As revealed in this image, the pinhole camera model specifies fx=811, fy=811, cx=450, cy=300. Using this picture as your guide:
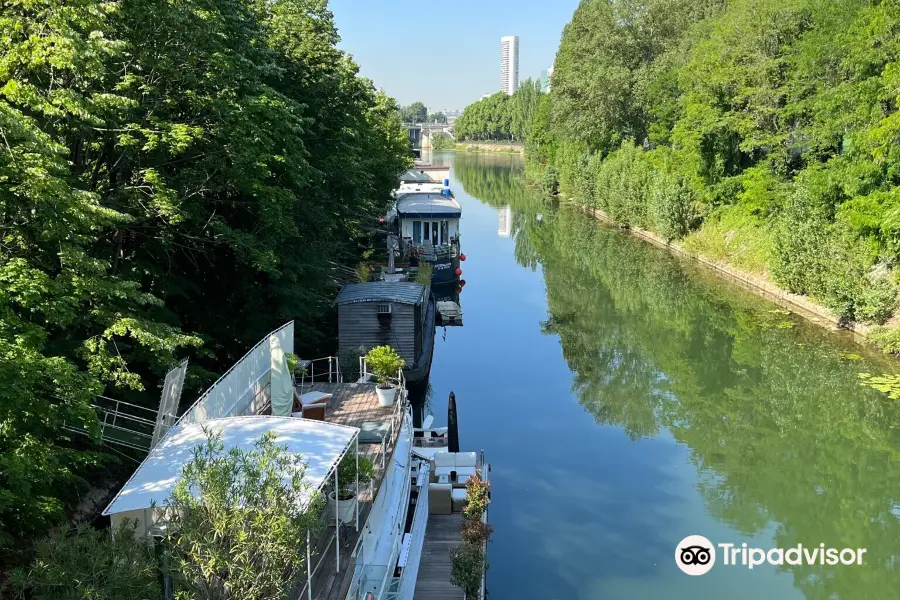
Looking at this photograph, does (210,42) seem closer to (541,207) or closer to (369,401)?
(369,401)

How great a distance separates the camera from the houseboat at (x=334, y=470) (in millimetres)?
9391

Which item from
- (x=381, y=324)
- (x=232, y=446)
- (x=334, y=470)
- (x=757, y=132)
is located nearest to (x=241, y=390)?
(x=232, y=446)

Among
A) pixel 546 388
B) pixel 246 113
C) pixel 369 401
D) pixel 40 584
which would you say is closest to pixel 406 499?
pixel 369 401

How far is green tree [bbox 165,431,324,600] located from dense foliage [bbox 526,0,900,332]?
2479 cm

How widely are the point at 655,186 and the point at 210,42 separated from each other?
39.6 m

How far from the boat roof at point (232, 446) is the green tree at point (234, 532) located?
102cm

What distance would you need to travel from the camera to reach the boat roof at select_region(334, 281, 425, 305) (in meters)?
24.0

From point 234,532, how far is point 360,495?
12.5 ft

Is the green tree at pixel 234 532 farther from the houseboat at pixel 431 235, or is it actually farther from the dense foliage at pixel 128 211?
the houseboat at pixel 431 235

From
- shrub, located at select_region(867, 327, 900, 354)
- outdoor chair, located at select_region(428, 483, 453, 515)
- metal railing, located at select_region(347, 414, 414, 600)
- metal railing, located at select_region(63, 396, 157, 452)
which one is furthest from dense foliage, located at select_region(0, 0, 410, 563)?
shrub, located at select_region(867, 327, 900, 354)

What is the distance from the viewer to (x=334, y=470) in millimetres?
9820

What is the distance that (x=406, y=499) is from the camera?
1391 centimetres

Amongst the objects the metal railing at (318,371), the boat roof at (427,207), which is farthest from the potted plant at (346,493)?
the boat roof at (427,207)

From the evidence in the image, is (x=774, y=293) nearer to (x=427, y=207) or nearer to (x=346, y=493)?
(x=427, y=207)
